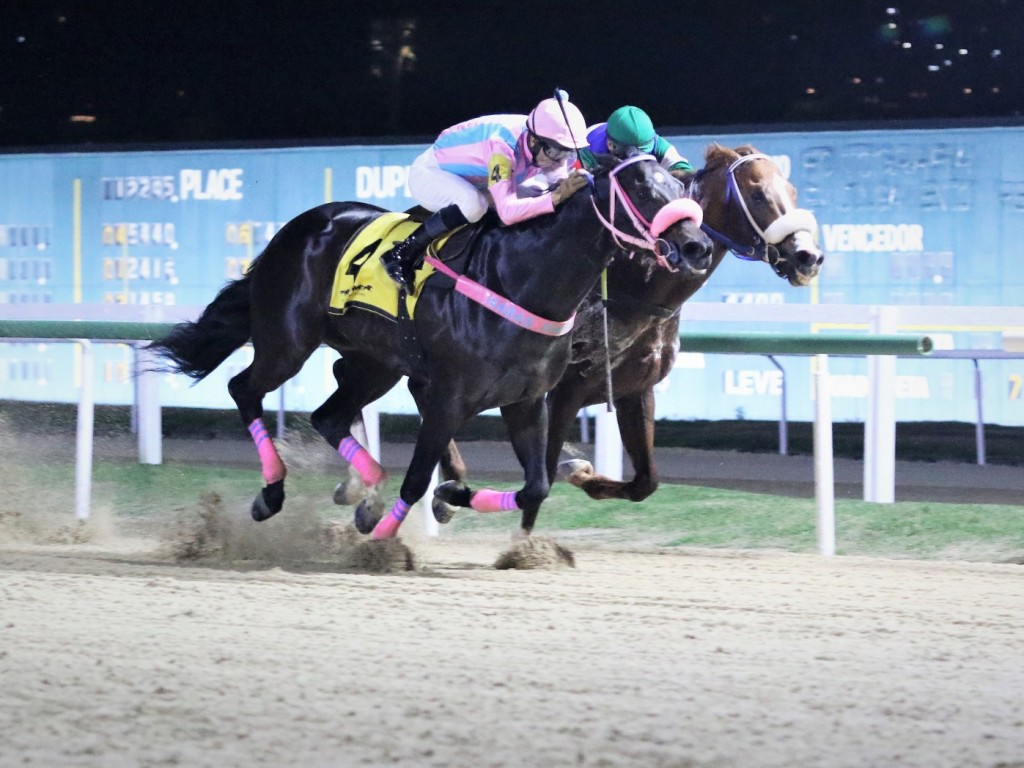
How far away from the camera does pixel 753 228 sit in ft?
16.8

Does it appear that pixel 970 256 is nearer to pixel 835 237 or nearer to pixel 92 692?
pixel 835 237

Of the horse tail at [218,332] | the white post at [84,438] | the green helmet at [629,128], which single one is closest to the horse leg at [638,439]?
the green helmet at [629,128]

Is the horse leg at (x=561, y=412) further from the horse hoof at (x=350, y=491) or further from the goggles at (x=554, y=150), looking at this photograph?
the goggles at (x=554, y=150)

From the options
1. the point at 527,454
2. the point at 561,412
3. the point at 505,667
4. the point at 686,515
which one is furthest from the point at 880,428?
the point at 505,667

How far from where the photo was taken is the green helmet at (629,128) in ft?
15.8

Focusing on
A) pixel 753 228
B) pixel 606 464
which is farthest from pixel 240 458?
pixel 753 228

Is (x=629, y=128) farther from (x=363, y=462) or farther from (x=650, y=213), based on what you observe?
(x=363, y=462)

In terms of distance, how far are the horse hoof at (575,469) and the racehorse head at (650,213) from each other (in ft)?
4.08

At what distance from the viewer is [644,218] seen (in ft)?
14.5

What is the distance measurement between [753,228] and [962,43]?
270 inches

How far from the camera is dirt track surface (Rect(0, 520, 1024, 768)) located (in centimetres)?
260

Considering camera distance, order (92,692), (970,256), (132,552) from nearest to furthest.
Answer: (92,692)
(132,552)
(970,256)

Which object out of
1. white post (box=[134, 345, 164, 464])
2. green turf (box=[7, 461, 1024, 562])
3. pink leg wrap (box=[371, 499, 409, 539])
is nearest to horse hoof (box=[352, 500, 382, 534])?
pink leg wrap (box=[371, 499, 409, 539])

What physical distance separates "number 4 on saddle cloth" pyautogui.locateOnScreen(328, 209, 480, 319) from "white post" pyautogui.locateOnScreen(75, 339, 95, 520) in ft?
5.28
